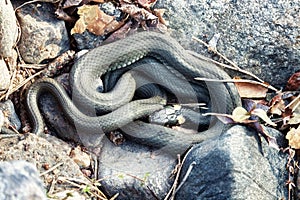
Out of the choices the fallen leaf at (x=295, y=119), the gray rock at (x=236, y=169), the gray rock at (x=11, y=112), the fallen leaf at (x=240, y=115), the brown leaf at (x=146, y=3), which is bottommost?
the gray rock at (x=11, y=112)

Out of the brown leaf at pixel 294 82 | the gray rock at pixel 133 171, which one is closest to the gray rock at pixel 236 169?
the gray rock at pixel 133 171

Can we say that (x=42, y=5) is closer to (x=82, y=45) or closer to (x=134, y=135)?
(x=82, y=45)

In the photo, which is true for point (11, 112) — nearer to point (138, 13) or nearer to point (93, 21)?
point (93, 21)

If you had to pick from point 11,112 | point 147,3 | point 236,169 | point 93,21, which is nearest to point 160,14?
point 147,3

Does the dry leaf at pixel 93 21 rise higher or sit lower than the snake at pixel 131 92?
higher

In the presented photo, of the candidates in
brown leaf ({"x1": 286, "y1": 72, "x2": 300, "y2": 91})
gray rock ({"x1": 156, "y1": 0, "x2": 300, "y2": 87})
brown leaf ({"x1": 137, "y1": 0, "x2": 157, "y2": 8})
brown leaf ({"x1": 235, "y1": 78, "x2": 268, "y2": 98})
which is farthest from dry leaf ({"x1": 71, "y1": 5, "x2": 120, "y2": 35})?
brown leaf ({"x1": 286, "y1": 72, "x2": 300, "y2": 91})

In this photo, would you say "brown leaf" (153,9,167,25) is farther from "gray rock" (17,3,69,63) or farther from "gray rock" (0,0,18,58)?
"gray rock" (0,0,18,58)

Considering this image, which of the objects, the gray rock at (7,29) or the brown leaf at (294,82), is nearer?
the gray rock at (7,29)

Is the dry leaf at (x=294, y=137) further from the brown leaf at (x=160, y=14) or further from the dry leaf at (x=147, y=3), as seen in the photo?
the dry leaf at (x=147, y=3)
